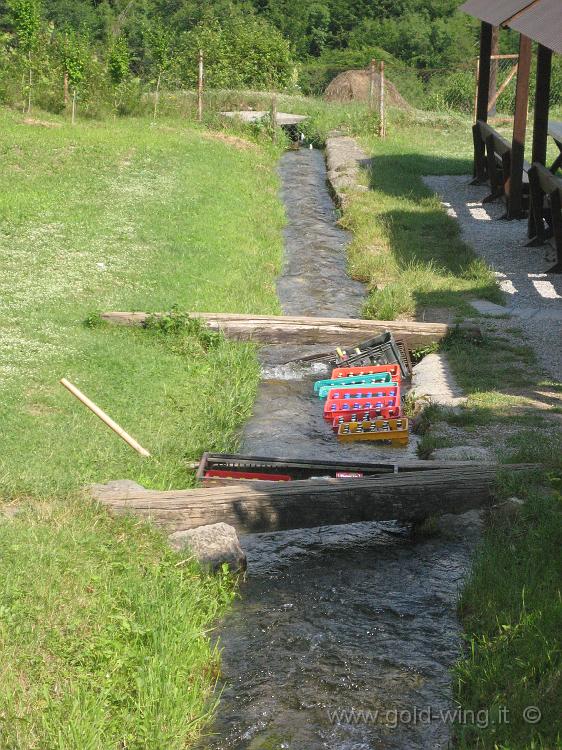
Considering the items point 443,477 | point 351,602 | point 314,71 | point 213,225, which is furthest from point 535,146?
point 314,71

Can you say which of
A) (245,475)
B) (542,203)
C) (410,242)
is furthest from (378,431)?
(542,203)

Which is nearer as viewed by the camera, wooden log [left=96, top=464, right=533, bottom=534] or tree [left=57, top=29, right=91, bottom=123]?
wooden log [left=96, top=464, right=533, bottom=534]

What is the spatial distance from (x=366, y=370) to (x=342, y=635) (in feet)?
14.1

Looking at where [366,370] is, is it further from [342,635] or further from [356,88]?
[356,88]

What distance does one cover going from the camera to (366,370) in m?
10.0

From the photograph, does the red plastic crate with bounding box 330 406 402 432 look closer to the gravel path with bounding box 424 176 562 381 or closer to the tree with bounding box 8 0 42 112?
the gravel path with bounding box 424 176 562 381

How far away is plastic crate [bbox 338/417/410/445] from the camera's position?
8.76 m

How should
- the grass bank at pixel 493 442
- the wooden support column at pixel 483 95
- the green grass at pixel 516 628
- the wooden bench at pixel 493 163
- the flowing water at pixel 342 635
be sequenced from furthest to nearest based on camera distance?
the wooden support column at pixel 483 95 < the wooden bench at pixel 493 163 < the flowing water at pixel 342 635 < the grass bank at pixel 493 442 < the green grass at pixel 516 628

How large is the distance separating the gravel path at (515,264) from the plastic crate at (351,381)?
1.62 meters

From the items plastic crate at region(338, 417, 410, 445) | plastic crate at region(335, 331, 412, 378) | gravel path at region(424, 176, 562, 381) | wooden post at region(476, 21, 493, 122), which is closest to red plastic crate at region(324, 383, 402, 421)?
plastic crate at region(338, 417, 410, 445)

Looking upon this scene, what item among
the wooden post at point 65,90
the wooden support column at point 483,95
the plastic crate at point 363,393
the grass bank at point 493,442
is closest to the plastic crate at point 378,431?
the grass bank at point 493,442

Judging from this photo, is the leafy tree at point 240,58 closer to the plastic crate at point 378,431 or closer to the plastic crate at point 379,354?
the plastic crate at point 379,354

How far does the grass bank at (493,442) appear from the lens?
5.07 meters

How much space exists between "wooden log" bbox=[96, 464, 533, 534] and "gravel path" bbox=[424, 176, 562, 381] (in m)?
3.25
